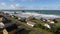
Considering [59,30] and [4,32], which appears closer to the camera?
[4,32]

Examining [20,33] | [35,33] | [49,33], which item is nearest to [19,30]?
[20,33]

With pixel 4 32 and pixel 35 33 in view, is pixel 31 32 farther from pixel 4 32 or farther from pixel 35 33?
pixel 4 32

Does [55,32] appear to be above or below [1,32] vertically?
below

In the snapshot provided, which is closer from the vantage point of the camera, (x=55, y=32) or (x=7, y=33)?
(x=7, y=33)

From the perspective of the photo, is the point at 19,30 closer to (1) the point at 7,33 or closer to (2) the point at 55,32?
(1) the point at 7,33

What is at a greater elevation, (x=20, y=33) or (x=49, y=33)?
(x=20, y=33)

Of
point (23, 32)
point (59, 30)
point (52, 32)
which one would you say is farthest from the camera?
point (52, 32)

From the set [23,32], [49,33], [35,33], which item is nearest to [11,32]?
[23,32]

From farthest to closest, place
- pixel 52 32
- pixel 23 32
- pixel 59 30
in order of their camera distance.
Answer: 1. pixel 52 32
2. pixel 59 30
3. pixel 23 32
